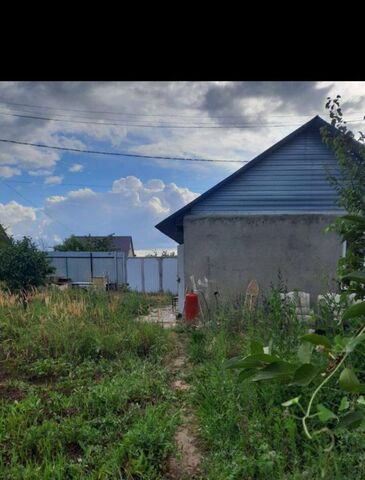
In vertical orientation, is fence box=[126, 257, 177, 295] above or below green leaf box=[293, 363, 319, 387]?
below

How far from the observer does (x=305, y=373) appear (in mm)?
454

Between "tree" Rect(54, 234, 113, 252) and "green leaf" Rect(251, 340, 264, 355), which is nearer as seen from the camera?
"green leaf" Rect(251, 340, 264, 355)

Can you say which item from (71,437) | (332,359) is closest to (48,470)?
(71,437)

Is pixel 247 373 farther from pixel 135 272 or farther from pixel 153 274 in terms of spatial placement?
pixel 135 272

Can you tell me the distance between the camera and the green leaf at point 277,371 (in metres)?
0.48

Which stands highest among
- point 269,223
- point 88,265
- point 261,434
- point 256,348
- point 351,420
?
point 269,223

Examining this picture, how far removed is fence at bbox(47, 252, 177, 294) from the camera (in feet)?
42.3

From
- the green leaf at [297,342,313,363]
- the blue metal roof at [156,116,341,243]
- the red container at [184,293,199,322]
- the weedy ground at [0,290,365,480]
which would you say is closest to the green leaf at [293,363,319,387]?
the green leaf at [297,342,313,363]

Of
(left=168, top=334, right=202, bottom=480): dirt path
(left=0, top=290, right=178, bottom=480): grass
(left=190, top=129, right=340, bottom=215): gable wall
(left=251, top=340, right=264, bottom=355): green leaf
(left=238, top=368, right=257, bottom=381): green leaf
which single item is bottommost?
(left=168, top=334, right=202, bottom=480): dirt path

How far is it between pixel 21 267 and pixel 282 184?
6319 millimetres

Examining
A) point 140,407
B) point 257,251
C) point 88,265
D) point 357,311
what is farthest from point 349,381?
point 88,265

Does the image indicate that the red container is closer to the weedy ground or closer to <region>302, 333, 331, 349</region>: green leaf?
the weedy ground

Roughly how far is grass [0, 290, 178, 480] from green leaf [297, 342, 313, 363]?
1.68m

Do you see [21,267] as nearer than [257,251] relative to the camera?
No
